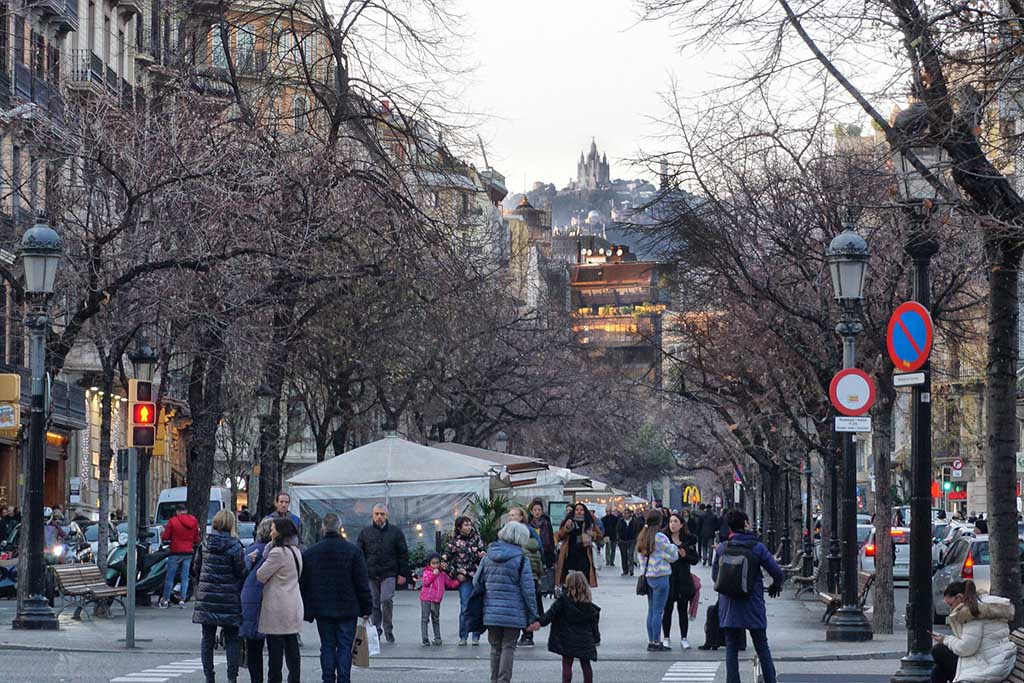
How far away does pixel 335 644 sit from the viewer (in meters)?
16.8

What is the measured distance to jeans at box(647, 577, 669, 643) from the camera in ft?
76.1


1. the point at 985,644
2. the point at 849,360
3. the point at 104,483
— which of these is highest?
the point at 849,360

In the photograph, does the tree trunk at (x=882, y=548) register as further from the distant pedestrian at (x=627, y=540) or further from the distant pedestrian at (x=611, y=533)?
the distant pedestrian at (x=611, y=533)

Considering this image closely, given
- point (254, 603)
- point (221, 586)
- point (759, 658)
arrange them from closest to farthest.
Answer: point (254, 603), point (759, 658), point (221, 586)

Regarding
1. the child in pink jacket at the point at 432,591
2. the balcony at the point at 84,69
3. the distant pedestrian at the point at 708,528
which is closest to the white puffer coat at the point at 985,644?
the child in pink jacket at the point at 432,591

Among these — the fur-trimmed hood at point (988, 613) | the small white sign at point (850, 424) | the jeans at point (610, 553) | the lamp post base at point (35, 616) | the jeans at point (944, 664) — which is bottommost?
the jeans at point (610, 553)

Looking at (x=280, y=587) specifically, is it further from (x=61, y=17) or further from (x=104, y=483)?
(x=61, y=17)

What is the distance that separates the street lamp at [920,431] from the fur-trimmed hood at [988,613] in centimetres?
200

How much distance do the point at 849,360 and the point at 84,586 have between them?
37.7ft

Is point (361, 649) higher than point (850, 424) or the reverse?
the reverse

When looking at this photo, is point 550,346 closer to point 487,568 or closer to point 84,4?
point 84,4

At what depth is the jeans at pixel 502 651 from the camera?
17016mm

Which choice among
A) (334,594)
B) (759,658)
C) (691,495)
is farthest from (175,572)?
(691,495)

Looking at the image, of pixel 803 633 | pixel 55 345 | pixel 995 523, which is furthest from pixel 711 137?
pixel 995 523
